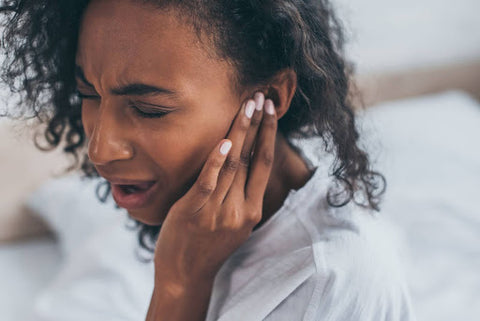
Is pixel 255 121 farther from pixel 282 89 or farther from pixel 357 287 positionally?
pixel 357 287

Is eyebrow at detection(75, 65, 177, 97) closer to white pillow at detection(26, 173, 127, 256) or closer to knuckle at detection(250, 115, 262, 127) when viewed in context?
knuckle at detection(250, 115, 262, 127)

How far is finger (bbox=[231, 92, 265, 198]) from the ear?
2 centimetres

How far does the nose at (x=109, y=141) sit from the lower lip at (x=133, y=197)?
76 mm

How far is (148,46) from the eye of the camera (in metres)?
0.67

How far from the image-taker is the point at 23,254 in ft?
4.59

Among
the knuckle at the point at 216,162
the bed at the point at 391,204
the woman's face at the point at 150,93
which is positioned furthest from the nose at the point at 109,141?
the bed at the point at 391,204

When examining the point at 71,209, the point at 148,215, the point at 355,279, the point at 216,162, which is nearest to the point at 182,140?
the point at 216,162

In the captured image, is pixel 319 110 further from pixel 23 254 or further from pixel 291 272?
pixel 23 254

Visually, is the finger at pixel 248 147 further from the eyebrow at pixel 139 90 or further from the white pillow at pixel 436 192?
the white pillow at pixel 436 192

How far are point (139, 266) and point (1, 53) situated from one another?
561 mm

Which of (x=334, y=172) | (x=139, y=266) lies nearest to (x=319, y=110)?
(x=334, y=172)

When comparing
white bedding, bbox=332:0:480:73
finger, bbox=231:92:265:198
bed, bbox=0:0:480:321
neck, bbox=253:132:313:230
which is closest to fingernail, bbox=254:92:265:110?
finger, bbox=231:92:265:198

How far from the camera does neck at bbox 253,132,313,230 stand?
0.83 m

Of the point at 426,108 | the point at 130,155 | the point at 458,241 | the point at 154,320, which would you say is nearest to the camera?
the point at 130,155
